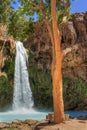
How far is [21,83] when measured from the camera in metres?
49.4

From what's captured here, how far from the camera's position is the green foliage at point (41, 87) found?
163ft

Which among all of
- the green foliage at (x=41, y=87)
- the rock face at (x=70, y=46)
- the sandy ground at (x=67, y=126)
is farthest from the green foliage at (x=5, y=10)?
the green foliage at (x=41, y=87)

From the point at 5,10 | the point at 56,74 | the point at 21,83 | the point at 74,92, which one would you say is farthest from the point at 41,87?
the point at 56,74

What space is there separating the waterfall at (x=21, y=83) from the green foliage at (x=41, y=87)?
1.17 metres

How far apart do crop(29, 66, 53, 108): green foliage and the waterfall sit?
1.17 meters

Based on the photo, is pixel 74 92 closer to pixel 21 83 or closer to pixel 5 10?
pixel 21 83

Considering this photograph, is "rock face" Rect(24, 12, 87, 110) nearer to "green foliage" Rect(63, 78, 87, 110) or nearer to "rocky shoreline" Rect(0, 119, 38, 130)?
"green foliage" Rect(63, 78, 87, 110)

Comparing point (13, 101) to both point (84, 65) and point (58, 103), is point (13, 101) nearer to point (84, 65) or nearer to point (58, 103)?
point (84, 65)

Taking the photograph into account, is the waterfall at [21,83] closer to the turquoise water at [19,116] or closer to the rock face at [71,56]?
the rock face at [71,56]

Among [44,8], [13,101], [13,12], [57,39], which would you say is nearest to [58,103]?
[57,39]

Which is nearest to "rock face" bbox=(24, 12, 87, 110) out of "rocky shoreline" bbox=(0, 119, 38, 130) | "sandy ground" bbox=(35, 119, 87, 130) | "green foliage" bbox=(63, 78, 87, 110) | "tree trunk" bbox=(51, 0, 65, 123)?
"green foliage" bbox=(63, 78, 87, 110)

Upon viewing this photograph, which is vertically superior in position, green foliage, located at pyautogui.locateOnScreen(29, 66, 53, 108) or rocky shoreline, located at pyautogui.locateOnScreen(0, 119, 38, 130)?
green foliage, located at pyautogui.locateOnScreen(29, 66, 53, 108)

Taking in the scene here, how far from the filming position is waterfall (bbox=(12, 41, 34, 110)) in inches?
1871

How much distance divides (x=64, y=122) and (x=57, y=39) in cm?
422
